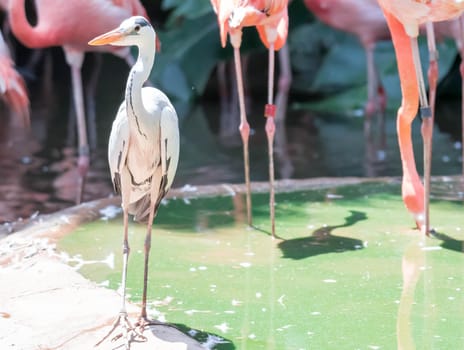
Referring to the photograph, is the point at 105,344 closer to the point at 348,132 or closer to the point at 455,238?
the point at 455,238

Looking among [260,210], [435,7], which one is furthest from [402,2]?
[260,210]

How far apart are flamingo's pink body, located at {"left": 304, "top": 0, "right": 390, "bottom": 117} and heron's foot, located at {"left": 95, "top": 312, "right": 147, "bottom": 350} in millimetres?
5141

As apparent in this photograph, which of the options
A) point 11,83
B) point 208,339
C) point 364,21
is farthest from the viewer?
point 364,21

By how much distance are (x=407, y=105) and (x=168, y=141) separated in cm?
176

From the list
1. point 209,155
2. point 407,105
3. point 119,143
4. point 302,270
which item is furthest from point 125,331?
point 209,155

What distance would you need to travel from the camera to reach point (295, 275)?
3.93 metres

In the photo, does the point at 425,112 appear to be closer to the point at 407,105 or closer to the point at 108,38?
the point at 407,105

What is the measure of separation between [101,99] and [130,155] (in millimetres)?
7649

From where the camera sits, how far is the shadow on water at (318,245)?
4.25 meters

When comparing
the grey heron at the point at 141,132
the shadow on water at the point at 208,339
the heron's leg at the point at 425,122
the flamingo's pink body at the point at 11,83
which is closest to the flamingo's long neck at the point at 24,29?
the flamingo's pink body at the point at 11,83

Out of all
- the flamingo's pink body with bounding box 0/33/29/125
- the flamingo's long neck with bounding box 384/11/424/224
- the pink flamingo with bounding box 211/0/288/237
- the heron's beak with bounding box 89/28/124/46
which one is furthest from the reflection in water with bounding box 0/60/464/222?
the heron's beak with bounding box 89/28/124/46

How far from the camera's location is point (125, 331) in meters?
3.09

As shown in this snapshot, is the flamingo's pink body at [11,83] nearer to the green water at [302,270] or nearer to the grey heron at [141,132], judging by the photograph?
the green water at [302,270]

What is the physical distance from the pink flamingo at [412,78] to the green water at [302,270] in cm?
18
